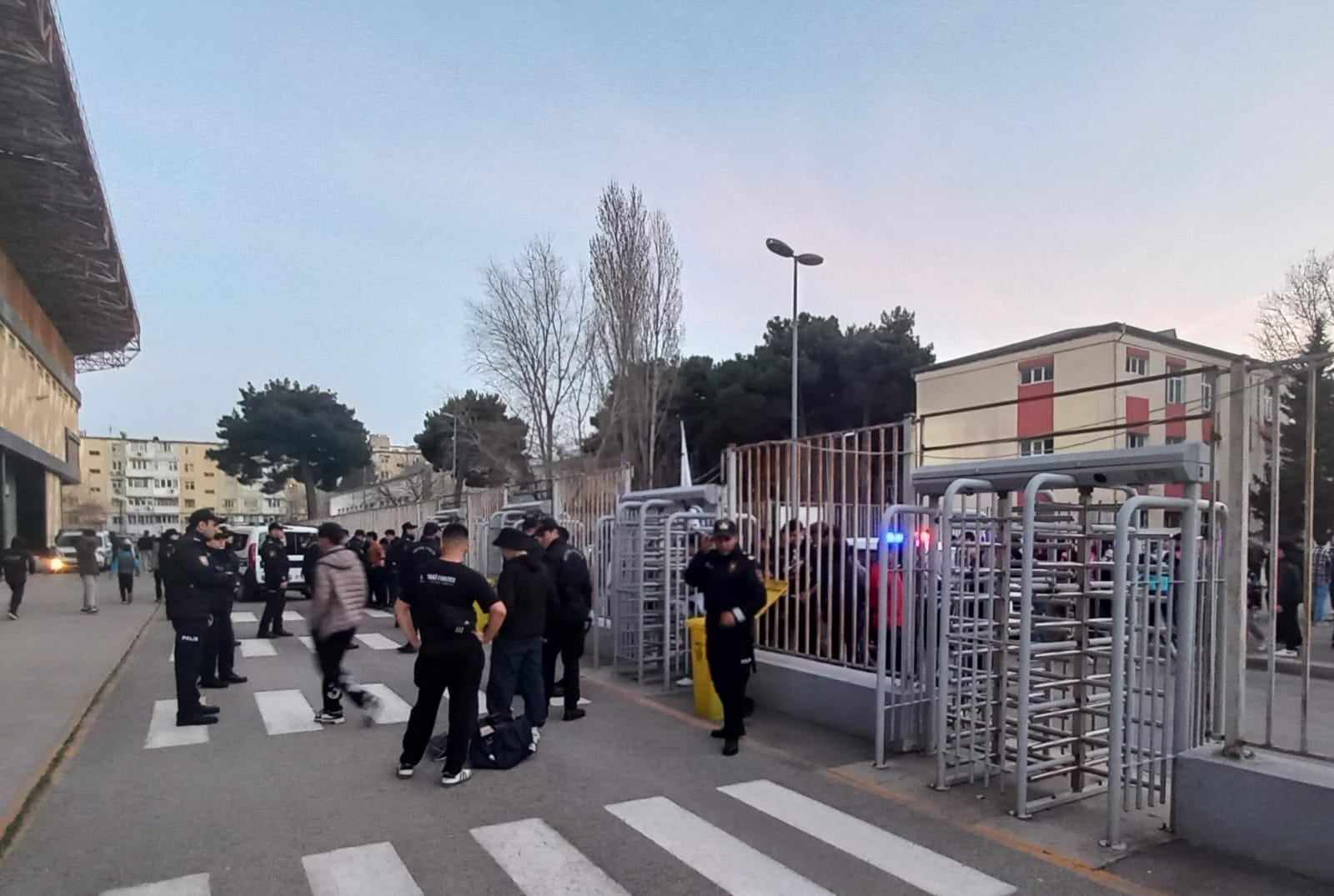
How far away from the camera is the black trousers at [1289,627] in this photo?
12486 mm

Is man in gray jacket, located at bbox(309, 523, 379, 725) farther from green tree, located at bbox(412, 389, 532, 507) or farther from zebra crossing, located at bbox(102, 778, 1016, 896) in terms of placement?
green tree, located at bbox(412, 389, 532, 507)

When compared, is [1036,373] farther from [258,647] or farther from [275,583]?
[258,647]

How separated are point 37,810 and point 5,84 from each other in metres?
24.9

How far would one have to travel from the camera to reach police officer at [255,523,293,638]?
14.2m

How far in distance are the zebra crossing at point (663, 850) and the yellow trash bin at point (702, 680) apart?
101 inches

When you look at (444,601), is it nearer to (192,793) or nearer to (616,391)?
(192,793)

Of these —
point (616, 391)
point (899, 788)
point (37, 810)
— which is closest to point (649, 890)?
point (899, 788)

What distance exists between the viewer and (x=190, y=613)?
8.55 metres


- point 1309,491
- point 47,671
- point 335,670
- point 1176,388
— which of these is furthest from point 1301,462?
point 47,671

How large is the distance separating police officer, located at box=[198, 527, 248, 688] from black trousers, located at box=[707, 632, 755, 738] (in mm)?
5378

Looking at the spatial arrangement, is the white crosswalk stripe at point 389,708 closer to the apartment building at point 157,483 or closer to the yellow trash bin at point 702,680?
the yellow trash bin at point 702,680

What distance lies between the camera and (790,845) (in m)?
5.37

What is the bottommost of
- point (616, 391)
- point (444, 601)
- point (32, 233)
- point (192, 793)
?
point (192, 793)

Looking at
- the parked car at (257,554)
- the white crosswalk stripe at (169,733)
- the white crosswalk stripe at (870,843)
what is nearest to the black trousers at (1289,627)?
the white crosswalk stripe at (870,843)
